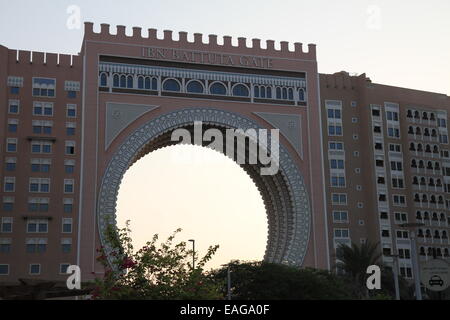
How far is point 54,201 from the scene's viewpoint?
54812 mm

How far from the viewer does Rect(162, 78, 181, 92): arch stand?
193 ft

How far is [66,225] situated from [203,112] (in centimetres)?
1439

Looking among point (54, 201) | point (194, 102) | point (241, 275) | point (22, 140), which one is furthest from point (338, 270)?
point (22, 140)

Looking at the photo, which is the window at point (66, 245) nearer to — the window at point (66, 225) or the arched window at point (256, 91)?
the window at point (66, 225)

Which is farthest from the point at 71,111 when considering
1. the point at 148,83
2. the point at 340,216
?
the point at 340,216

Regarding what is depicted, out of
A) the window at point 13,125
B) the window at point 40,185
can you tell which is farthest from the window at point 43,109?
the window at point 40,185

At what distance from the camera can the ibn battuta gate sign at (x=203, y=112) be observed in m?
55.8

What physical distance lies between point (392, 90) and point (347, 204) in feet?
41.6

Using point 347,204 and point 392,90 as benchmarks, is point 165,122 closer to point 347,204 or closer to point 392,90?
point 347,204

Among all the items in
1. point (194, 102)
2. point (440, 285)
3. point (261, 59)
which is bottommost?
point (440, 285)

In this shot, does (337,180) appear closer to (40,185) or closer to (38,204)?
(40,185)

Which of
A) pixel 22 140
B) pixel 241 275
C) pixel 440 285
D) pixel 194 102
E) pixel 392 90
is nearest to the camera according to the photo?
pixel 440 285

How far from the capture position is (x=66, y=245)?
54.2 metres

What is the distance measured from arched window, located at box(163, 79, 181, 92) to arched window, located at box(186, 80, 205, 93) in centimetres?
86
